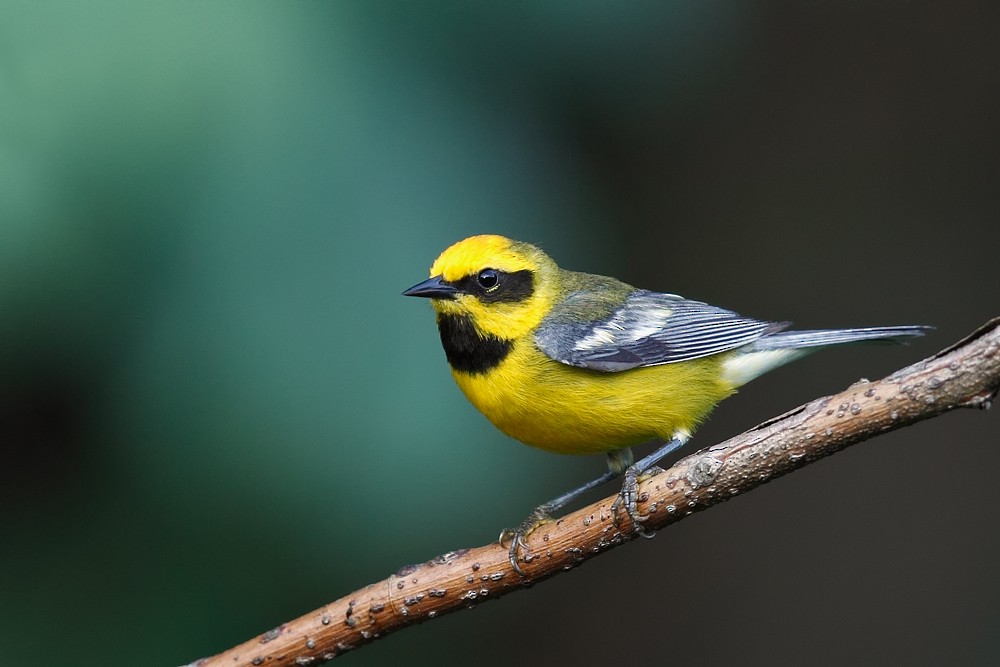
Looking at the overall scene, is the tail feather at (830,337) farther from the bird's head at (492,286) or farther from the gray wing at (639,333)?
the bird's head at (492,286)

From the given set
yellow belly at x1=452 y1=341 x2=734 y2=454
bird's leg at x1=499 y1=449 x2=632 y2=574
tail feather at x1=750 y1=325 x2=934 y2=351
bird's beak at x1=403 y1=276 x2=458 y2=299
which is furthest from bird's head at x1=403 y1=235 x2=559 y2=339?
tail feather at x1=750 y1=325 x2=934 y2=351

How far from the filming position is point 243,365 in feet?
11.0

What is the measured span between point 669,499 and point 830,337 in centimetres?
100

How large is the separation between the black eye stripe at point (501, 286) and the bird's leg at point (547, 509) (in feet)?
2.15

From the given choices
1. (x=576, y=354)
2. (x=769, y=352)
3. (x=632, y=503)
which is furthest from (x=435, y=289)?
(x=769, y=352)

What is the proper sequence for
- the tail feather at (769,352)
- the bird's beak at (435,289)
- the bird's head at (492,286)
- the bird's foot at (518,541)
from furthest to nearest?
the tail feather at (769,352)
the bird's head at (492,286)
the bird's beak at (435,289)
the bird's foot at (518,541)

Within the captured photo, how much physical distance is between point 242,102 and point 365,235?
558 millimetres

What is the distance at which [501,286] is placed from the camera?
3445 millimetres

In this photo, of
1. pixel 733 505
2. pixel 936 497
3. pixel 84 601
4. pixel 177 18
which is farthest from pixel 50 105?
pixel 936 497

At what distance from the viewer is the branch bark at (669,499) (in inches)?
90.5

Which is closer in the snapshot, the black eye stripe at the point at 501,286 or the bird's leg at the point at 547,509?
the bird's leg at the point at 547,509

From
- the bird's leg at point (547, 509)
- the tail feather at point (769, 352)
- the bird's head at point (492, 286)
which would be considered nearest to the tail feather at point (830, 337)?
the tail feather at point (769, 352)

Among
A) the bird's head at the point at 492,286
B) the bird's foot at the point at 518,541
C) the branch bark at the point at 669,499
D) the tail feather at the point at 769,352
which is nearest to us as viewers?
the branch bark at the point at 669,499

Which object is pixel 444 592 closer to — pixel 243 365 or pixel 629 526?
pixel 629 526
